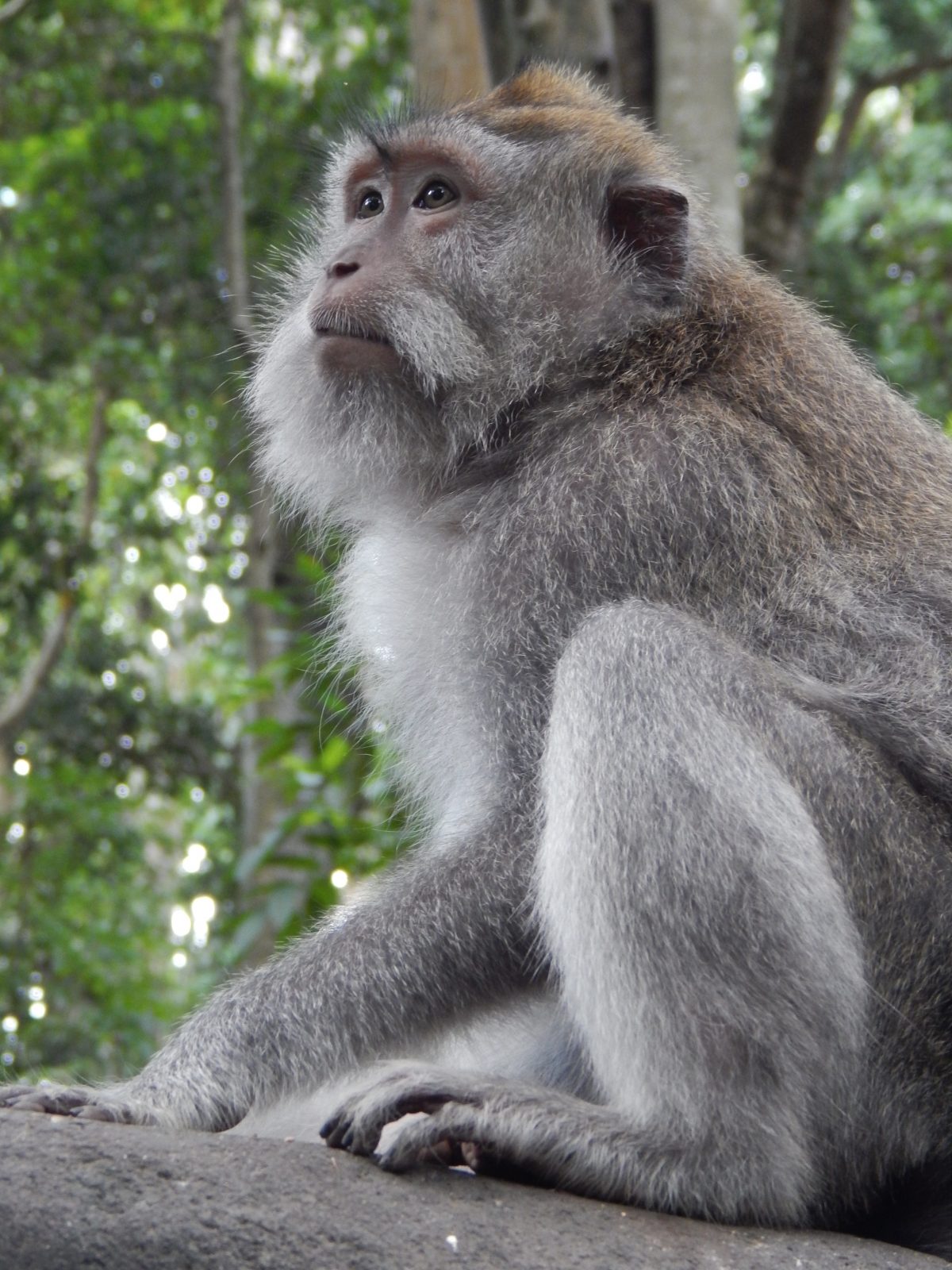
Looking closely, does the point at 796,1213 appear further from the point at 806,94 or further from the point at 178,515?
the point at 178,515

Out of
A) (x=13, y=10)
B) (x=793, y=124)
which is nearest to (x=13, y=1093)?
(x=793, y=124)

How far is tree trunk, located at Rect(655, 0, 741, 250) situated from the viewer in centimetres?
736

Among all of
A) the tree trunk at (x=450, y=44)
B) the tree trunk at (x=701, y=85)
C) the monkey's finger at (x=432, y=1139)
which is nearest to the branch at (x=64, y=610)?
the tree trunk at (x=450, y=44)

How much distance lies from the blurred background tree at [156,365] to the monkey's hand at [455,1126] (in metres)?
5.90

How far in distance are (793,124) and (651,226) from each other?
464 cm

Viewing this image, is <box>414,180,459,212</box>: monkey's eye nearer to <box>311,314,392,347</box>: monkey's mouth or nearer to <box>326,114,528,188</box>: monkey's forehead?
<box>326,114,528,188</box>: monkey's forehead

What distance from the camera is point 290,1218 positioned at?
123 inches

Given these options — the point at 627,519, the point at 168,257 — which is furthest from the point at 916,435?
the point at 168,257

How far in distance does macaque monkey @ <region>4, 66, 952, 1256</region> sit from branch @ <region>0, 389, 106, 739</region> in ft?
33.6

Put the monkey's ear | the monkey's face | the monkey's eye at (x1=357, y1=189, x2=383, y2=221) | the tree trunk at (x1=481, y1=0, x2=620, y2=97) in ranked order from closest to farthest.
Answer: the monkey's face → the monkey's ear → the monkey's eye at (x1=357, y1=189, x2=383, y2=221) → the tree trunk at (x1=481, y1=0, x2=620, y2=97)

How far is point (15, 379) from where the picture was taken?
1550 centimetres

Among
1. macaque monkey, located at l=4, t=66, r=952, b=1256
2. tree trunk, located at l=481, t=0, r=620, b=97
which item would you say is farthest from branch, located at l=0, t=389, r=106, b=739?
macaque monkey, located at l=4, t=66, r=952, b=1256

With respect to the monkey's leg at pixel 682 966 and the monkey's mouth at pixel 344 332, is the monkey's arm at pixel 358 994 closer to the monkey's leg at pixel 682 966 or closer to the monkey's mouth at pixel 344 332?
the monkey's leg at pixel 682 966

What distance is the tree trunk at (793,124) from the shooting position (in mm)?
8500
